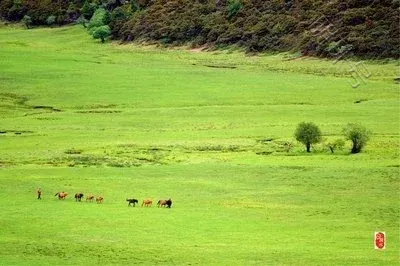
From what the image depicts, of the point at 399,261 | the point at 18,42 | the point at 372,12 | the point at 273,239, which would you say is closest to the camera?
the point at 399,261

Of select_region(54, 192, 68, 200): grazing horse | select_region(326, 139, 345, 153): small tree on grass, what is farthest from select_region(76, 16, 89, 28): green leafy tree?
select_region(54, 192, 68, 200): grazing horse

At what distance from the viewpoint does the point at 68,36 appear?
112125 millimetres

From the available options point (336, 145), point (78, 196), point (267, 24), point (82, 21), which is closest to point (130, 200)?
point (78, 196)

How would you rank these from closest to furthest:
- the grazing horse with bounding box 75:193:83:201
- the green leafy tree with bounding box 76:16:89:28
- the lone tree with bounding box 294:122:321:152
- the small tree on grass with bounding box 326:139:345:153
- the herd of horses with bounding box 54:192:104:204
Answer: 1. the herd of horses with bounding box 54:192:104:204
2. the grazing horse with bounding box 75:193:83:201
3. the lone tree with bounding box 294:122:321:152
4. the small tree on grass with bounding box 326:139:345:153
5. the green leafy tree with bounding box 76:16:89:28

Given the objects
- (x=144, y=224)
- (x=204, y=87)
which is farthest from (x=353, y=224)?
(x=204, y=87)

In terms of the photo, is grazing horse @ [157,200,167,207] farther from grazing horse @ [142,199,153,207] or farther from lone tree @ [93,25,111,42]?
lone tree @ [93,25,111,42]

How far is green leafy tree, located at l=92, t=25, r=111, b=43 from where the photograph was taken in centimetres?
10694

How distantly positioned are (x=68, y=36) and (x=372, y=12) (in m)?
34.2

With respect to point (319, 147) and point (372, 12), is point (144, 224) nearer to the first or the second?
point (319, 147)

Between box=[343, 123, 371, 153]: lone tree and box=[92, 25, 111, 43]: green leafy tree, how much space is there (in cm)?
5670

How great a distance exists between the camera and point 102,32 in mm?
107000

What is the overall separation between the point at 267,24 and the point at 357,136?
46.7m

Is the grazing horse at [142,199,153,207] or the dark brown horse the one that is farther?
the grazing horse at [142,199,153,207]

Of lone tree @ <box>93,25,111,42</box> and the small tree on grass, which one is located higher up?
lone tree @ <box>93,25,111,42</box>
